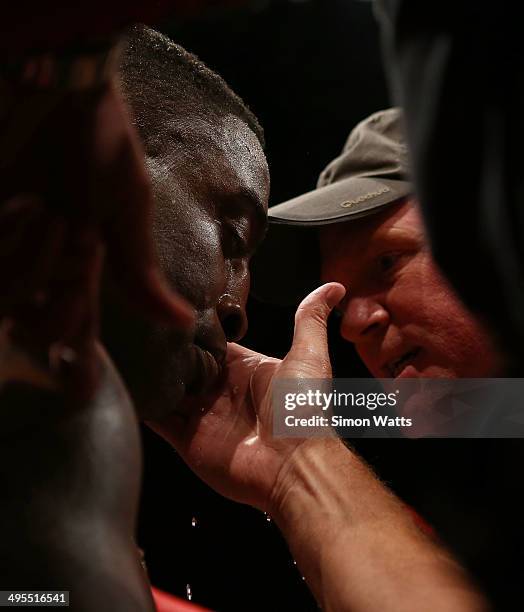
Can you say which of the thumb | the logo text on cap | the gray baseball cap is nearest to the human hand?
the thumb

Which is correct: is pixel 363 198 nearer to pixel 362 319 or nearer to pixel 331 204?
pixel 331 204

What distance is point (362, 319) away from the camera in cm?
112

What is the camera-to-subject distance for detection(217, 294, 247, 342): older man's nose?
797 millimetres

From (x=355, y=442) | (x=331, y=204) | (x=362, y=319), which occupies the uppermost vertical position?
(x=331, y=204)

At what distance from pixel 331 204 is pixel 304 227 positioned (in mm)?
49

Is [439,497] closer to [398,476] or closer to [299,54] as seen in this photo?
[398,476]

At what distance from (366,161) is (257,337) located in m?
0.39

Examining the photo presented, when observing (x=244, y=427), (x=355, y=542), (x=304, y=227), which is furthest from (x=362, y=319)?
(x=355, y=542)

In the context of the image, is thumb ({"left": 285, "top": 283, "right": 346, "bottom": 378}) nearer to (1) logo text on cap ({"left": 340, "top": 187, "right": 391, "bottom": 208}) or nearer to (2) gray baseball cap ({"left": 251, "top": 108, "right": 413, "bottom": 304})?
(2) gray baseball cap ({"left": 251, "top": 108, "right": 413, "bottom": 304})

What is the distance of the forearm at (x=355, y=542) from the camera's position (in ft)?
2.21

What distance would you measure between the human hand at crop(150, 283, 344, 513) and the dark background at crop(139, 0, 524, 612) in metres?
0.06

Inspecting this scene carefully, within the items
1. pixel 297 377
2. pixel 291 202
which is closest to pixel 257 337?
pixel 297 377

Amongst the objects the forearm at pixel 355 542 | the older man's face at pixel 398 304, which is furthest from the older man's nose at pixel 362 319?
the forearm at pixel 355 542

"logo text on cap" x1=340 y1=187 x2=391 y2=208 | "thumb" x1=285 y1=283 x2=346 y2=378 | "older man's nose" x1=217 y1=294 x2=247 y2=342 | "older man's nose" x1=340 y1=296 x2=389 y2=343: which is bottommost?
"older man's nose" x1=340 y1=296 x2=389 y2=343
